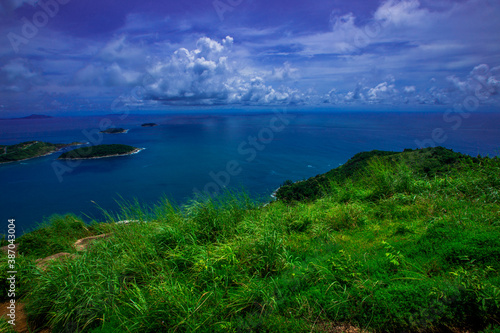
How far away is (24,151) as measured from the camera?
89.7 meters

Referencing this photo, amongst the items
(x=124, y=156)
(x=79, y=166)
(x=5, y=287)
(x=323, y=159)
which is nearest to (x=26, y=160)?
(x=79, y=166)

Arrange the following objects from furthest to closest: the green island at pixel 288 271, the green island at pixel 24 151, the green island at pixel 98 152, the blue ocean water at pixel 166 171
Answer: the green island at pixel 98 152 < the green island at pixel 24 151 < the blue ocean water at pixel 166 171 < the green island at pixel 288 271

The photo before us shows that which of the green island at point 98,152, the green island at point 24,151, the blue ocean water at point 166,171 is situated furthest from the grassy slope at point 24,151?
the green island at point 98,152

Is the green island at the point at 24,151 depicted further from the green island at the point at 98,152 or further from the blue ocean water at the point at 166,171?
the green island at the point at 98,152

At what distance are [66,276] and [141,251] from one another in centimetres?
110

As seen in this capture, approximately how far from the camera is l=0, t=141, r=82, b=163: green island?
278 ft

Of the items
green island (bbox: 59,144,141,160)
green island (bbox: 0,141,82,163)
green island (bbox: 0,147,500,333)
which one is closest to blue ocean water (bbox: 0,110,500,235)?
green island (bbox: 0,141,82,163)

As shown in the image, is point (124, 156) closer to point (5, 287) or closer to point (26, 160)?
point (26, 160)

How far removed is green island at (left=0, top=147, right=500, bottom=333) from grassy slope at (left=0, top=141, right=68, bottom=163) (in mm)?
113423

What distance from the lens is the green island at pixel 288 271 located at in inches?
96.2

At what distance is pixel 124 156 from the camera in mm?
94812

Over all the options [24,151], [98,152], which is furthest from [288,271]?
[24,151]

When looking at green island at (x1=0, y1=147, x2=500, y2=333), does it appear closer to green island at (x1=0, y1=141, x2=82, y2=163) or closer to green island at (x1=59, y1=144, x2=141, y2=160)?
green island at (x1=59, y1=144, x2=141, y2=160)

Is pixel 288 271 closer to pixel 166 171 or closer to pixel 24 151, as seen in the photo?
pixel 166 171
